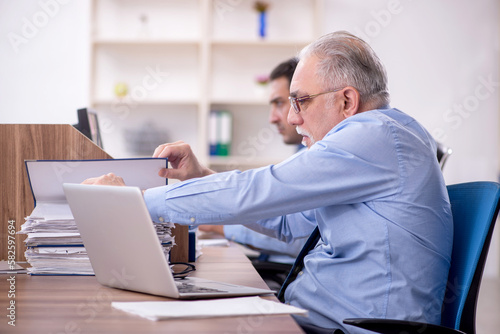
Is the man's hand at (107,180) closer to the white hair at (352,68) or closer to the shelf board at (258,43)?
the white hair at (352,68)

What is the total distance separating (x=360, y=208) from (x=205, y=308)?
0.48 m

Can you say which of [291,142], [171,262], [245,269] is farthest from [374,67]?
[291,142]

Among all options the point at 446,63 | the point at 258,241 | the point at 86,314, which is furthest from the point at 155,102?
the point at 86,314

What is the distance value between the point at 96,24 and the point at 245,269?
11.8ft

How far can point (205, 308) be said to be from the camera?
942mm

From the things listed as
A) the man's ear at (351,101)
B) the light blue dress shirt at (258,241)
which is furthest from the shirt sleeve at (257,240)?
the man's ear at (351,101)

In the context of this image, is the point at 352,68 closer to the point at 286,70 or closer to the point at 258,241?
the point at 258,241

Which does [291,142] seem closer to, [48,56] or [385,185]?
[385,185]

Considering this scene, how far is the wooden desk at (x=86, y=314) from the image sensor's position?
2.74 feet

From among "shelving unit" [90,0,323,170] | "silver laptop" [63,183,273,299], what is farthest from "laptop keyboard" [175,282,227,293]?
"shelving unit" [90,0,323,170]

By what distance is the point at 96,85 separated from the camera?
14.8 feet

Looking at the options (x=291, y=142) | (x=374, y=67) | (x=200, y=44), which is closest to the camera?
(x=374, y=67)

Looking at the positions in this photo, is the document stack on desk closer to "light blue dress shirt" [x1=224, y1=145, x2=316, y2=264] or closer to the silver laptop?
the silver laptop

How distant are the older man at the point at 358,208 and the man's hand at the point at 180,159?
0.89ft
